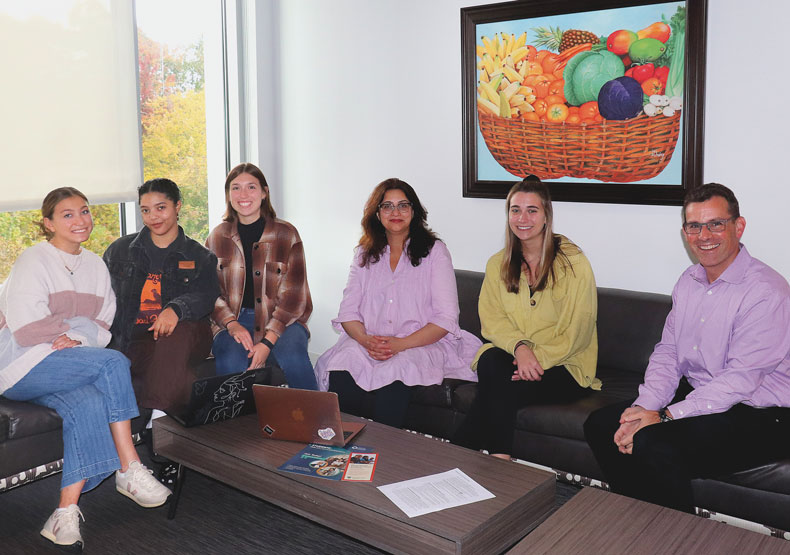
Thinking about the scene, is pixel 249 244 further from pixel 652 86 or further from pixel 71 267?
pixel 652 86

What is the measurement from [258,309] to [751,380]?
7.14 feet

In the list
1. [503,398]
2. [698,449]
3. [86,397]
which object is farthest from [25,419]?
[698,449]

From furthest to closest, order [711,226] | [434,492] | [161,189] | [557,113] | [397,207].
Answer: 1. [557,113]
2. [397,207]
3. [161,189]
4. [711,226]
5. [434,492]

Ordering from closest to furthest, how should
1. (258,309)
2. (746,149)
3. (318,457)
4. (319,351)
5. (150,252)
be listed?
(318,457) < (746,149) < (150,252) < (258,309) < (319,351)

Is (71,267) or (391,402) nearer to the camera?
(71,267)

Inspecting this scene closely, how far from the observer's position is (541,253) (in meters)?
3.15

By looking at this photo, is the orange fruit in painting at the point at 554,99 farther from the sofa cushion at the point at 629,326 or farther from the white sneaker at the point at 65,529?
the white sneaker at the point at 65,529

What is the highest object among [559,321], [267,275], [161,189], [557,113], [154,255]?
[557,113]

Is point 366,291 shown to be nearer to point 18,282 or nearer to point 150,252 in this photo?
point 150,252

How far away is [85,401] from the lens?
279 cm

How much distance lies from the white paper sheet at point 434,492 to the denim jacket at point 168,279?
1.49 metres

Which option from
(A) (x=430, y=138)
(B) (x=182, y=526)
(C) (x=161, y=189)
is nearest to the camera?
(B) (x=182, y=526)

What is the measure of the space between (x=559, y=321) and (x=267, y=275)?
4.64 feet

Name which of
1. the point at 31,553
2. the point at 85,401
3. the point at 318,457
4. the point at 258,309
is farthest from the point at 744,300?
the point at 31,553
